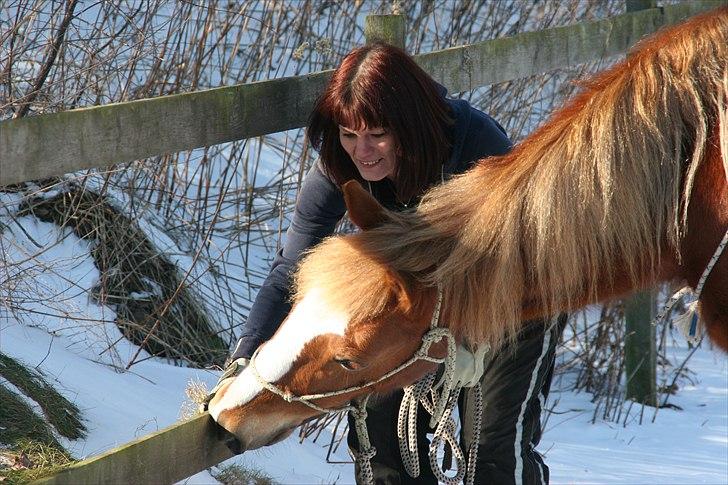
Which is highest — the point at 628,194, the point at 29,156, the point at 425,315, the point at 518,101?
the point at 518,101

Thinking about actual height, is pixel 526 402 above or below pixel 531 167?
below

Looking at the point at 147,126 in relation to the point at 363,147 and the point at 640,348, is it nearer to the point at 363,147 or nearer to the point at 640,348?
the point at 363,147

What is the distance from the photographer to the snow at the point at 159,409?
9.62 feet

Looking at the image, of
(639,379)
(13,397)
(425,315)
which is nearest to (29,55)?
(13,397)

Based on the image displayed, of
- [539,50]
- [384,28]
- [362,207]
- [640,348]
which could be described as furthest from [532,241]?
[640,348]

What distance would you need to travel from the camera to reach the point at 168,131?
2.14m

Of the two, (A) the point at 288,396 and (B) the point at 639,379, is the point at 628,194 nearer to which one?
(A) the point at 288,396

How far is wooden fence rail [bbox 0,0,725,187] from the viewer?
5.82ft

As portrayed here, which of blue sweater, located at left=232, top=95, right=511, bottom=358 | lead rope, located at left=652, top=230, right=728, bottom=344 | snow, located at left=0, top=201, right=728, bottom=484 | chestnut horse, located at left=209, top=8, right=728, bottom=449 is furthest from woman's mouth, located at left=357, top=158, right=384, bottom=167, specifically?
snow, located at left=0, top=201, right=728, bottom=484

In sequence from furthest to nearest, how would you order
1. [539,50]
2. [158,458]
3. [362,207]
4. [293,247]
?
[539,50]
[293,247]
[362,207]
[158,458]

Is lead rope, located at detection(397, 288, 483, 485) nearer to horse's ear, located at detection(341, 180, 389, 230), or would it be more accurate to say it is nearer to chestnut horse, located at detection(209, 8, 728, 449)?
chestnut horse, located at detection(209, 8, 728, 449)

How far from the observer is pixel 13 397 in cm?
258

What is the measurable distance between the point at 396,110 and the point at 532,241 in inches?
21.2

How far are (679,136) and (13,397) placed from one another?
1.89m
